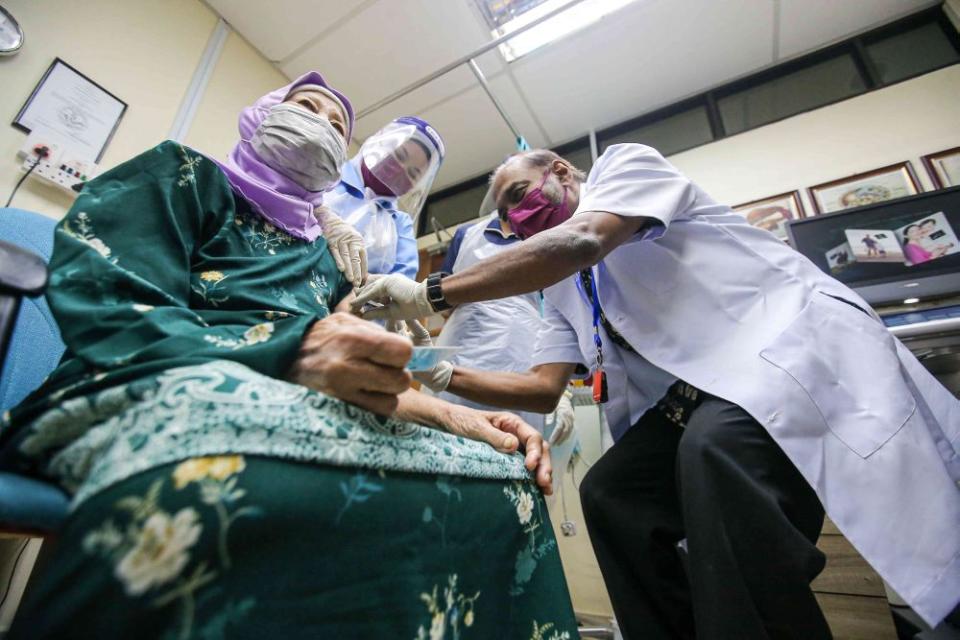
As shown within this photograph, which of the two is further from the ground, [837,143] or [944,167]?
[837,143]

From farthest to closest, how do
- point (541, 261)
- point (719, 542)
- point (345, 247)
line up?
point (345, 247) → point (541, 261) → point (719, 542)

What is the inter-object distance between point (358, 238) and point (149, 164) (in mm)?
495

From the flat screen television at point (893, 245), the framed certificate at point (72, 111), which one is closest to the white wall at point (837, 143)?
the flat screen television at point (893, 245)

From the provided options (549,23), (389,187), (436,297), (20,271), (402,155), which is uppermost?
(549,23)

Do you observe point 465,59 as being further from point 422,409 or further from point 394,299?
point 422,409

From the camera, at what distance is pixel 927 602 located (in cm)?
59

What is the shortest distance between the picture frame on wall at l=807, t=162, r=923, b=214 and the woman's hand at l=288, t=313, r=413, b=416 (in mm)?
2558

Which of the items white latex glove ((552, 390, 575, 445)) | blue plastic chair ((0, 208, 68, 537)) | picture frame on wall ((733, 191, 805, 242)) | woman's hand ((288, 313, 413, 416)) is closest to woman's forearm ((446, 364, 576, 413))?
white latex glove ((552, 390, 575, 445))

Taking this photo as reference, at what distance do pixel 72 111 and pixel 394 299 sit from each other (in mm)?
1788

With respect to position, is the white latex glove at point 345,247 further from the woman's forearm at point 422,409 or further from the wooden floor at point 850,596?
the wooden floor at point 850,596

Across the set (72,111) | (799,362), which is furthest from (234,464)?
(72,111)

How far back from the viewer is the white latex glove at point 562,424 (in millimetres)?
1577

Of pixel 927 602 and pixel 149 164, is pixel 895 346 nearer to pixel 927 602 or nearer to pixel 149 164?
pixel 927 602

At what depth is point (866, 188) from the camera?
212cm
